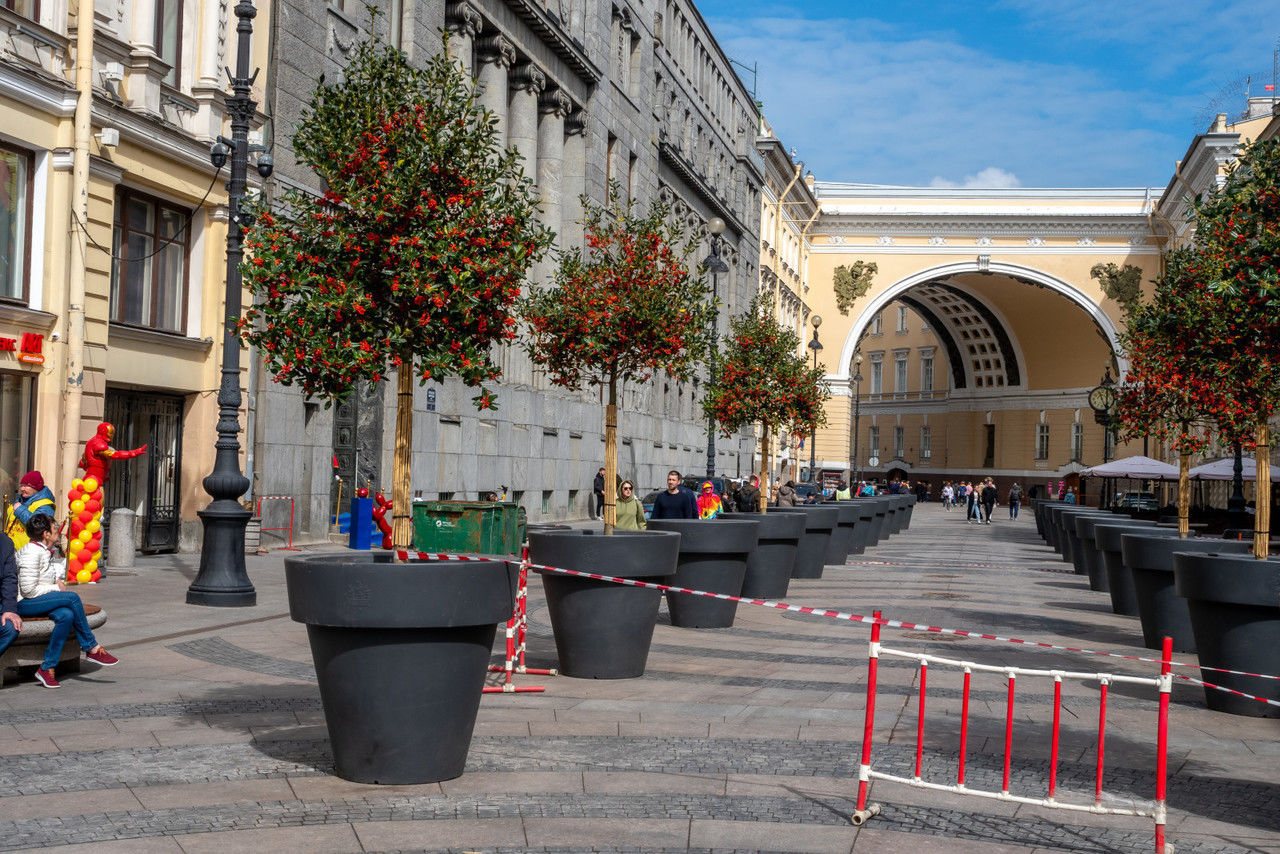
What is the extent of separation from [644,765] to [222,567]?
8.30 m

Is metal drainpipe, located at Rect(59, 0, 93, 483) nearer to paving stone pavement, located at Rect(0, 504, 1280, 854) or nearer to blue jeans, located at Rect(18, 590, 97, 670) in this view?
paving stone pavement, located at Rect(0, 504, 1280, 854)

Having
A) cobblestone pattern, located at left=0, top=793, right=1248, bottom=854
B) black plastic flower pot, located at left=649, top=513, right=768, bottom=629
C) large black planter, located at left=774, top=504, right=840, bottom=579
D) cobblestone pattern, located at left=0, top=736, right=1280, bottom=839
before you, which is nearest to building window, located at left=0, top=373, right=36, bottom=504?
black plastic flower pot, located at left=649, top=513, right=768, bottom=629

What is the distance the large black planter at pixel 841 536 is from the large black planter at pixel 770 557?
847 centimetres

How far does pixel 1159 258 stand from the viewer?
2817 inches

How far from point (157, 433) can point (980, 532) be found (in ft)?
106

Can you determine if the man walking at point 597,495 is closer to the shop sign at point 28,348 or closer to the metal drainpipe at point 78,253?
the metal drainpipe at point 78,253

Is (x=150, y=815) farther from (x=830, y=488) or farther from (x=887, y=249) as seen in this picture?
(x=887, y=249)

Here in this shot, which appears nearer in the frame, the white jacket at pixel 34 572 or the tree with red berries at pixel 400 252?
the tree with red berries at pixel 400 252

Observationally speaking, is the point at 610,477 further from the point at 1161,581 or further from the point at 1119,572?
the point at 1119,572

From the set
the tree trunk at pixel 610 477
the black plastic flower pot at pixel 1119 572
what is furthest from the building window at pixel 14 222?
the black plastic flower pot at pixel 1119 572

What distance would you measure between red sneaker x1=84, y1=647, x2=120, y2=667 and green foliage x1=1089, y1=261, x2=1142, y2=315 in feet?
217

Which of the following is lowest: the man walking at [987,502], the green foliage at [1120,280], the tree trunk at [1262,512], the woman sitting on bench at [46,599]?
the man walking at [987,502]

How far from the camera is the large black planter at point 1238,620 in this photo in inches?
373

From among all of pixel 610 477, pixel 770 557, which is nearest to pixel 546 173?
pixel 770 557
